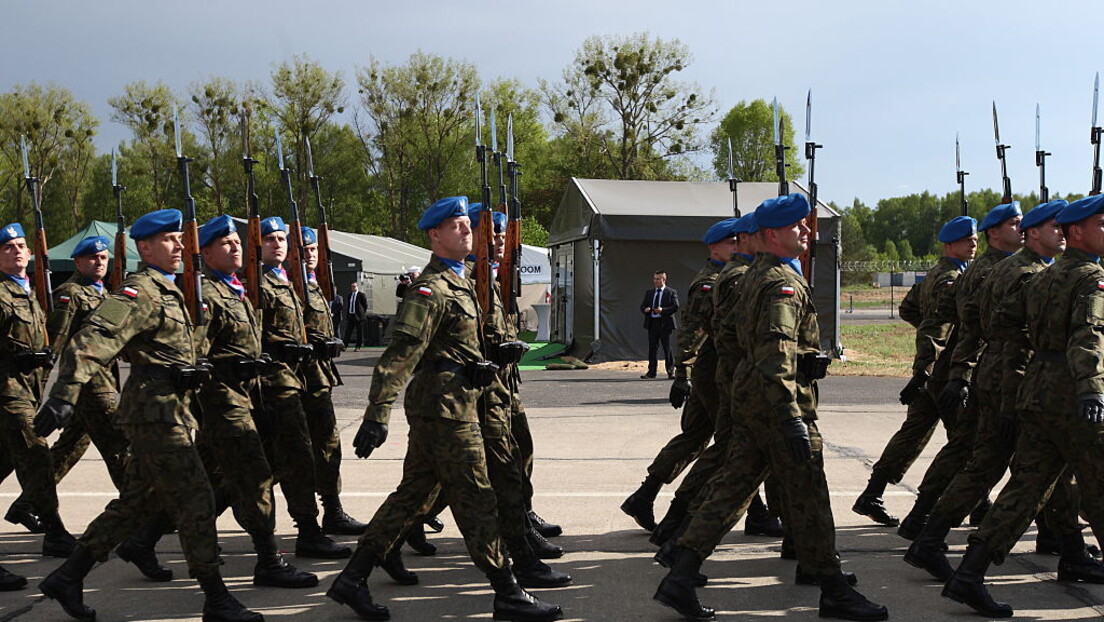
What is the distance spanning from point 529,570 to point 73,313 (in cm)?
361

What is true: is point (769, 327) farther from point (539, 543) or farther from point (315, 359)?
point (315, 359)

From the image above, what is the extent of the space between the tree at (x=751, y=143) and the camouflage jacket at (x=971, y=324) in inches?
1572

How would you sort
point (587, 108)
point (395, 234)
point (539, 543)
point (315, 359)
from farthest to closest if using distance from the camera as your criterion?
point (395, 234) → point (587, 108) → point (315, 359) → point (539, 543)

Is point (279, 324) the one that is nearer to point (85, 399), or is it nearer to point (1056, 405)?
point (85, 399)

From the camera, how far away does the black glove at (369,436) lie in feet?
15.2

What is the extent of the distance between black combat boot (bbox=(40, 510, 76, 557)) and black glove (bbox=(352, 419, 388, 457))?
2.64m

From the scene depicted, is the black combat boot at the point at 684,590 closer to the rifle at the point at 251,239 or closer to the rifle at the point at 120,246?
→ the rifle at the point at 251,239

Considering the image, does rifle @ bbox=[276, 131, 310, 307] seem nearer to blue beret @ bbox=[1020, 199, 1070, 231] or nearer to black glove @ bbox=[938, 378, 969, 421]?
black glove @ bbox=[938, 378, 969, 421]

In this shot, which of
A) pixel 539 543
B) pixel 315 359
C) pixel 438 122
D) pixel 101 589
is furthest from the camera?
pixel 438 122

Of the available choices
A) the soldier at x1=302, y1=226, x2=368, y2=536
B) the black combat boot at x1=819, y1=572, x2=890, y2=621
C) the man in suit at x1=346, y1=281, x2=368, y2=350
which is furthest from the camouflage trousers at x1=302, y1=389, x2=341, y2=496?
the man in suit at x1=346, y1=281, x2=368, y2=350

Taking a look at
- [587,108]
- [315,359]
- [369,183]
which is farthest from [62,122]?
[315,359]

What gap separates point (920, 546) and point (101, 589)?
4097 millimetres

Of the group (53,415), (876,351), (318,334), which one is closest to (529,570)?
(318,334)

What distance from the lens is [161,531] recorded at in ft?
19.4
